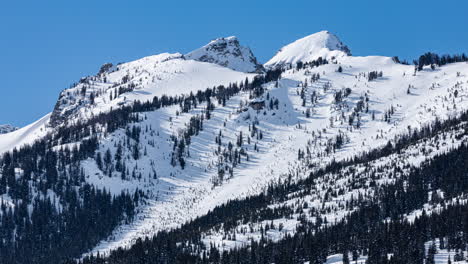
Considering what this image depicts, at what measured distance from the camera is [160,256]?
196875 millimetres

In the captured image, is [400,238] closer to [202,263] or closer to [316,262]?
[316,262]

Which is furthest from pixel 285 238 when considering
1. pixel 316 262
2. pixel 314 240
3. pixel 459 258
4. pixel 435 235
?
pixel 459 258

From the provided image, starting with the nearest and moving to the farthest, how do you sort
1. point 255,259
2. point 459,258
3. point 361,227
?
point 459,258 → point 255,259 → point 361,227

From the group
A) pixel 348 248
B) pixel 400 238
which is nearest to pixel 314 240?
pixel 348 248

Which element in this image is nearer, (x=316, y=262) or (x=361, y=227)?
(x=316, y=262)

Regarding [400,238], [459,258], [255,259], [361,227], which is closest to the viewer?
[459,258]

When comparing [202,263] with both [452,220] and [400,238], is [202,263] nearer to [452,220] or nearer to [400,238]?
[400,238]

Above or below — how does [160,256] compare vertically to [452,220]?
below

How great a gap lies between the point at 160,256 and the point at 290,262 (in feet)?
147

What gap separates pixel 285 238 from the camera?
651 ft

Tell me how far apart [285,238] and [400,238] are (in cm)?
4187

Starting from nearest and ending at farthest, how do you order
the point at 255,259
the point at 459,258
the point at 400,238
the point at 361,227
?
the point at 459,258, the point at 400,238, the point at 255,259, the point at 361,227

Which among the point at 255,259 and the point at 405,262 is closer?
the point at 405,262

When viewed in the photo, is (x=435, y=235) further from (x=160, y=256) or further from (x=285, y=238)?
(x=160, y=256)
